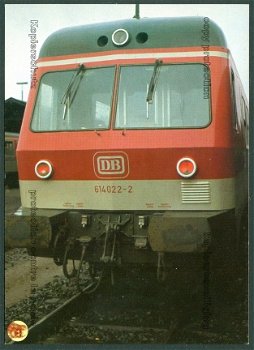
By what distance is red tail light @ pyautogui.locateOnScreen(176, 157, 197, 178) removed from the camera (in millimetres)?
4781

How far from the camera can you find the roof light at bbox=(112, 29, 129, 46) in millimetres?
5047

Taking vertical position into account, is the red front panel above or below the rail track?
above

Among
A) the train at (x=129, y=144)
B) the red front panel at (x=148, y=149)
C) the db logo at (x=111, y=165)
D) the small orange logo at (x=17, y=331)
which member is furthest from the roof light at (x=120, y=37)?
the small orange logo at (x=17, y=331)

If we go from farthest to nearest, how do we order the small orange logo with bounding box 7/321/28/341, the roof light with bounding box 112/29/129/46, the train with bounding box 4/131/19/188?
the train with bounding box 4/131/19/188
the roof light with bounding box 112/29/129/46
the small orange logo with bounding box 7/321/28/341

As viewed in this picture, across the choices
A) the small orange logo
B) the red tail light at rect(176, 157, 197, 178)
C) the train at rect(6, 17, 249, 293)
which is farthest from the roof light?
the small orange logo

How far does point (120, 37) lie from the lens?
5.07 meters

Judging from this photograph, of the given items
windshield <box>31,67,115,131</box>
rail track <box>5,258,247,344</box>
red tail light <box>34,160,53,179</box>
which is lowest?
rail track <box>5,258,247,344</box>

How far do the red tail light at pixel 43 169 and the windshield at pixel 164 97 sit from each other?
779 millimetres

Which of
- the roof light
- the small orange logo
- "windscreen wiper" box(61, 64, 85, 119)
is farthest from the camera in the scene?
"windscreen wiper" box(61, 64, 85, 119)

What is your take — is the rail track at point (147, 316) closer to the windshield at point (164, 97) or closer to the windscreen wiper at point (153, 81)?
the windshield at point (164, 97)

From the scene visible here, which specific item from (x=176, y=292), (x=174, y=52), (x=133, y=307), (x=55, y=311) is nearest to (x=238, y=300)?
(x=176, y=292)

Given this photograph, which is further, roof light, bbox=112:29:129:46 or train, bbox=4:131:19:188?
train, bbox=4:131:19:188

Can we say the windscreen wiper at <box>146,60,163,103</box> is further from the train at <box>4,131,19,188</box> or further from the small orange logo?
the train at <box>4,131,19,188</box>

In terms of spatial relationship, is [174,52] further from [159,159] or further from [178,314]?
[178,314]
